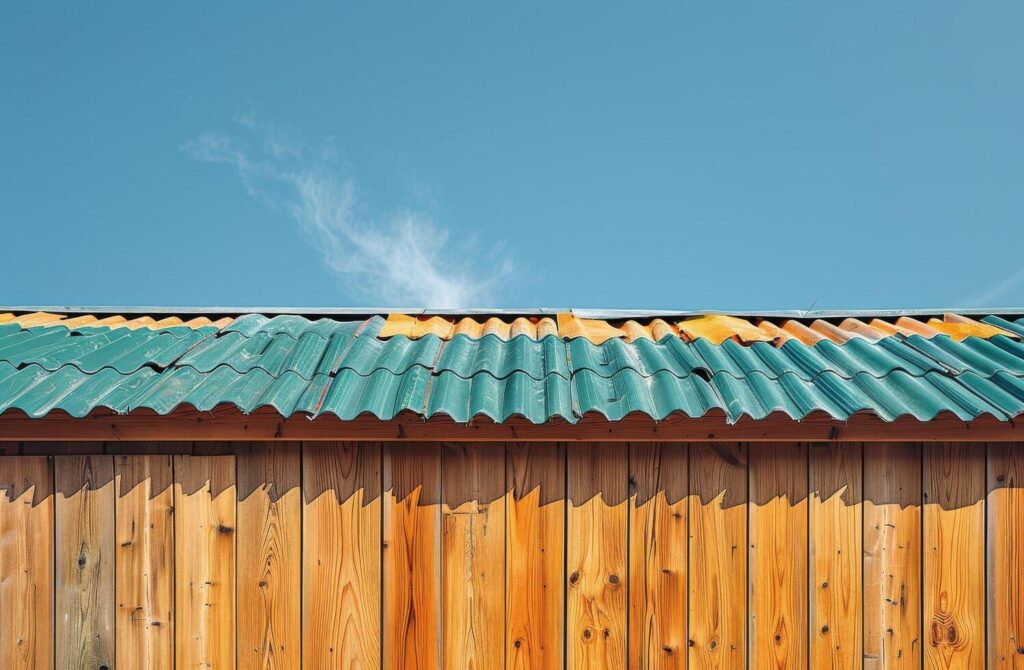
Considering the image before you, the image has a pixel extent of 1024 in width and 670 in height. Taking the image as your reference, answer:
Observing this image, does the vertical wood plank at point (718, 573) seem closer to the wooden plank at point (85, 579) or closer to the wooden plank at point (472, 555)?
the wooden plank at point (472, 555)

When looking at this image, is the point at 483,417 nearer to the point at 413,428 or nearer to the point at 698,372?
the point at 413,428

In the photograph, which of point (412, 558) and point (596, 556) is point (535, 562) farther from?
point (412, 558)

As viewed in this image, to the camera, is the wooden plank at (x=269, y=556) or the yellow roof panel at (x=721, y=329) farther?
the yellow roof panel at (x=721, y=329)

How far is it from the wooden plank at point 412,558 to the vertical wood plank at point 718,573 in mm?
1168

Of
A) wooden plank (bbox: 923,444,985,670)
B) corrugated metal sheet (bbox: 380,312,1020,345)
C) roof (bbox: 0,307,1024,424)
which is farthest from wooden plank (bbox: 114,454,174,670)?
wooden plank (bbox: 923,444,985,670)

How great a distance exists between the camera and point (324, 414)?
2.15 meters

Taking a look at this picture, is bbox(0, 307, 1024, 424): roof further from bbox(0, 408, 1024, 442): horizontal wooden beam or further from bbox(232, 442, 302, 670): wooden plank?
bbox(232, 442, 302, 670): wooden plank

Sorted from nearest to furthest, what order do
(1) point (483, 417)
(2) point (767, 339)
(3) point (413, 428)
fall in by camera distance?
(1) point (483, 417) < (3) point (413, 428) < (2) point (767, 339)

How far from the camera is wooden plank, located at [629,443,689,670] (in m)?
2.41

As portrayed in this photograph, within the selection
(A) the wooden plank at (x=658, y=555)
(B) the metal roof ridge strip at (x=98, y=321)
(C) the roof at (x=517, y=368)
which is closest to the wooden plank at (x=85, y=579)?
(C) the roof at (x=517, y=368)

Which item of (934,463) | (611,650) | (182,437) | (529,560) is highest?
(182,437)

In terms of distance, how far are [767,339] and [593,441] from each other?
127 cm

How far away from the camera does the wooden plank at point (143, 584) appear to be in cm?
242

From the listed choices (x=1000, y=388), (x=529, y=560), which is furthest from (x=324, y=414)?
(x=1000, y=388)
